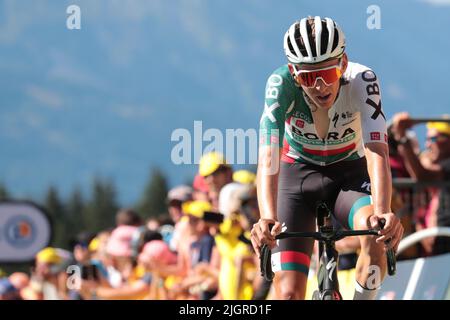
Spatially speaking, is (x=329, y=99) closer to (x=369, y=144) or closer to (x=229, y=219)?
(x=369, y=144)

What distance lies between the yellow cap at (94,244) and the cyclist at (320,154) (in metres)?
7.03

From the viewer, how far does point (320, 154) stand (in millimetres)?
6094

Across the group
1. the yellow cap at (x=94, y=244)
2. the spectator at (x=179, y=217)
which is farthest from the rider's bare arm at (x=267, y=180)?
the yellow cap at (x=94, y=244)

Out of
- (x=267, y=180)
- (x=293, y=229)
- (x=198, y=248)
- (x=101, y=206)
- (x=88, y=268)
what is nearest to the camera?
(x=267, y=180)

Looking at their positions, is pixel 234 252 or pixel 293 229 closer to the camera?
pixel 293 229

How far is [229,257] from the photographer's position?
8367mm

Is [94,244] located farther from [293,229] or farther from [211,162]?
[293,229]

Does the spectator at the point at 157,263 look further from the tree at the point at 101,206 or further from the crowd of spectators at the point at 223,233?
the tree at the point at 101,206

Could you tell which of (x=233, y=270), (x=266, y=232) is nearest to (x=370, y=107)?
(x=266, y=232)

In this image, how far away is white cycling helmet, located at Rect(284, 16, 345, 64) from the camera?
5543mm

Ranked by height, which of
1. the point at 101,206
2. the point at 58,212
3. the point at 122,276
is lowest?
the point at 58,212

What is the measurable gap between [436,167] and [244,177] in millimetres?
1689

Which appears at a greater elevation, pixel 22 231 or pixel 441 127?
pixel 441 127

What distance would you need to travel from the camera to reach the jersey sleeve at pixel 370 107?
5.69 m
